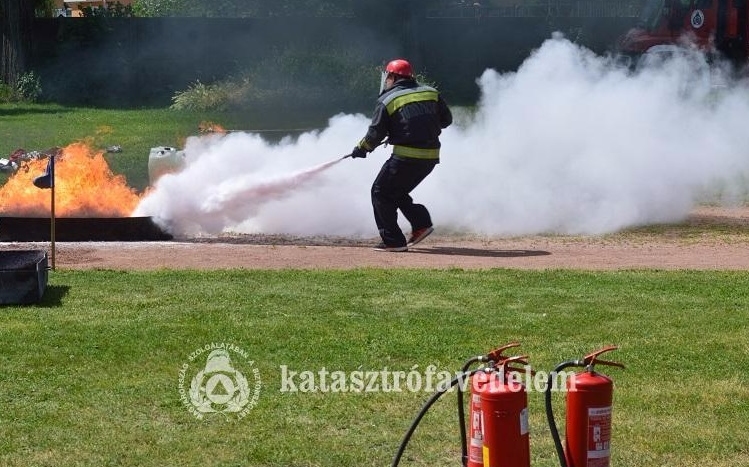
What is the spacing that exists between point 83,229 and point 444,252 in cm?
401

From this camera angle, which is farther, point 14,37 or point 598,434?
point 14,37

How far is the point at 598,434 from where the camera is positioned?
477cm

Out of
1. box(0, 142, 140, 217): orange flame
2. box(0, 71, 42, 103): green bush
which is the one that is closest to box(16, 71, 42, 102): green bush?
box(0, 71, 42, 103): green bush

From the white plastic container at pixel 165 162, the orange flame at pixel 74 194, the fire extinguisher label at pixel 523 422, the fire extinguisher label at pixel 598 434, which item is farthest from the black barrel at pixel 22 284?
the fire extinguisher label at pixel 598 434

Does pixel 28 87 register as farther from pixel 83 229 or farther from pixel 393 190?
pixel 393 190

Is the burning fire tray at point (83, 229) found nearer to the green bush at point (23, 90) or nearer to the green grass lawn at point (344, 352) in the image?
the green grass lawn at point (344, 352)

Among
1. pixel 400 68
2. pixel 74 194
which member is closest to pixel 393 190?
pixel 400 68

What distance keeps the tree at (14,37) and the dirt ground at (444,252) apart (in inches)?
622

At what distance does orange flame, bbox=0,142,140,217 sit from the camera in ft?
45.0

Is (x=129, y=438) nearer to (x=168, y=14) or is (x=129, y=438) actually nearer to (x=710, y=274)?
(x=710, y=274)

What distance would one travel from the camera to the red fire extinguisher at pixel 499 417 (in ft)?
15.4

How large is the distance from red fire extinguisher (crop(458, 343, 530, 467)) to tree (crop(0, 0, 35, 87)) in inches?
954

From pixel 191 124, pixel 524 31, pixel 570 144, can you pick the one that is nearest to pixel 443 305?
pixel 570 144

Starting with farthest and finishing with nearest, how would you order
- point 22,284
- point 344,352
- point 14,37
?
1. point 14,37
2. point 22,284
3. point 344,352
